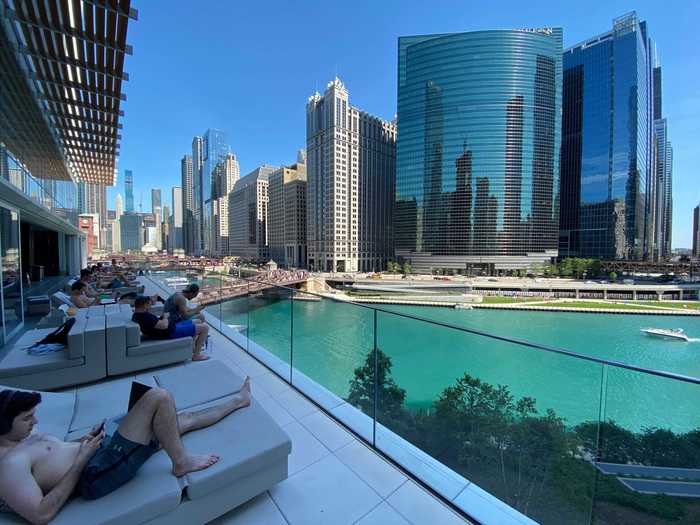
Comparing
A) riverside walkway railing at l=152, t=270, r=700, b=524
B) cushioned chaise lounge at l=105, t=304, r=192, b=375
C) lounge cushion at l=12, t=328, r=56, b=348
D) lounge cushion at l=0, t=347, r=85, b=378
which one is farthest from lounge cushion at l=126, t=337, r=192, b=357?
lounge cushion at l=12, t=328, r=56, b=348

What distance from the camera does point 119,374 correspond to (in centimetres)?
356

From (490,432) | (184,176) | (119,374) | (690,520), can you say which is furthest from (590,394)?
(184,176)

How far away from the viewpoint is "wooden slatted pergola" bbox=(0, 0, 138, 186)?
14.4 feet

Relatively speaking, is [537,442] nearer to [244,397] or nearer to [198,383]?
[244,397]

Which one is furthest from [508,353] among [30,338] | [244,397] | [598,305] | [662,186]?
[662,186]

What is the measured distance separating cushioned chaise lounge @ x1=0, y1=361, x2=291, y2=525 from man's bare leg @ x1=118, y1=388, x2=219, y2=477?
0.06m

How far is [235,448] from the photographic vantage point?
5.65ft

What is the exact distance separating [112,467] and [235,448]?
58 centimetres

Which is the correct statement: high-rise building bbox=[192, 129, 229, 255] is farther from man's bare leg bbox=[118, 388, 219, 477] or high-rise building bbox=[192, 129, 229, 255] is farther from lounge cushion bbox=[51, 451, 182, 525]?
lounge cushion bbox=[51, 451, 182, 525]

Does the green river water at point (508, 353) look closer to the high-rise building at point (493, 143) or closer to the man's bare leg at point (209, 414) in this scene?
the man's bare leg at point (209, 414)

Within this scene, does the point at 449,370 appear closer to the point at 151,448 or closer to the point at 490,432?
the point at 490,432

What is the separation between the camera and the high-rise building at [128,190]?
7008 inches

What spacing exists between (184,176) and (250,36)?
15110 cm

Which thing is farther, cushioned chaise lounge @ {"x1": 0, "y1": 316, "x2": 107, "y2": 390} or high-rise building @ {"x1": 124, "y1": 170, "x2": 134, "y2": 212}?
high-rise building @ {"x1": 124, "y1": 170, "x2": 134, "y2": 212}
